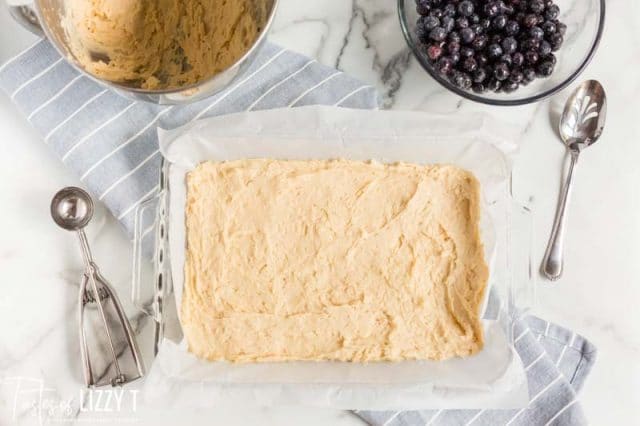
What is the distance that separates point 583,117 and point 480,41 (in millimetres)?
361

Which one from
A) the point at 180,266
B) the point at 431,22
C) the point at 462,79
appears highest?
the point at 431,22

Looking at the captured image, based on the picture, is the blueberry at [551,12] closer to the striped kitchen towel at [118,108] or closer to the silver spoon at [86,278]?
the striped kitchen towel at [118,108]

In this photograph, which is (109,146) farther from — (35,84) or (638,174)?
(638,174)

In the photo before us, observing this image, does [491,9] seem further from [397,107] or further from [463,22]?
[397,107]

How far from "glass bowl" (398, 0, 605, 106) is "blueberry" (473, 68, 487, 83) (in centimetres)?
4

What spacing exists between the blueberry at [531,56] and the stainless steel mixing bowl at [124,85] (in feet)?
1.89

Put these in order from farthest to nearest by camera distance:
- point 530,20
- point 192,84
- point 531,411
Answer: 1. point 531,411
2. point 530,20
3. point 192,84

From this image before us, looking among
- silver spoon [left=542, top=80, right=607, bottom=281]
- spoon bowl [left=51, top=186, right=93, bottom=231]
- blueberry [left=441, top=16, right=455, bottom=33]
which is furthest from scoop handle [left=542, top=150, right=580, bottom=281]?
spoon bowl [left=51, top=186, right=93, bottom=231]

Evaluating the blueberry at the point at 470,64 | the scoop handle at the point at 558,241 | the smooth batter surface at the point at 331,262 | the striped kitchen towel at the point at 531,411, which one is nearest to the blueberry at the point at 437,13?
the blueberry at the point at 470,64

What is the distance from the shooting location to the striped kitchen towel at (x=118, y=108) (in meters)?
1.54

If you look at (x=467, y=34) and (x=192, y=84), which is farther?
(x=467, y=34)

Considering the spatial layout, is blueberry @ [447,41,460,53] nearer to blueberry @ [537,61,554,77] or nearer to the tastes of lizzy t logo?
blueberry @ [537,61,554,77]

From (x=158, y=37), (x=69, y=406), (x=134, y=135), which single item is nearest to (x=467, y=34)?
(x=158, y=37)

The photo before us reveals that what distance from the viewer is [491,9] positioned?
56.7 inches
